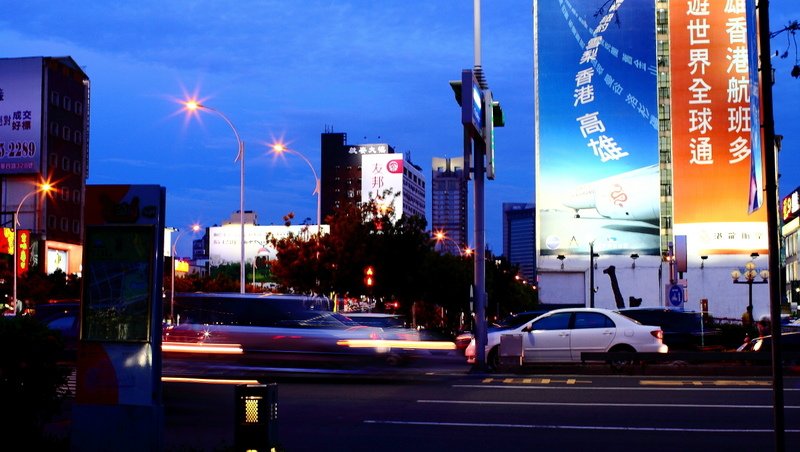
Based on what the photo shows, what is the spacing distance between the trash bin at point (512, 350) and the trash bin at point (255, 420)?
15491 mm

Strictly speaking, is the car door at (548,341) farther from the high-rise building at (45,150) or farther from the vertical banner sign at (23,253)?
the high-rise building at (45,150)

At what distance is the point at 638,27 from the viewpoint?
8525 cm

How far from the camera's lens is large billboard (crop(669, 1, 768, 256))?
82.8 m

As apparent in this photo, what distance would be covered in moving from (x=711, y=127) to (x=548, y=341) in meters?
63.7

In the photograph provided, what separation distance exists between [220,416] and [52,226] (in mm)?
75042

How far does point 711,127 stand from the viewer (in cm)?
8375

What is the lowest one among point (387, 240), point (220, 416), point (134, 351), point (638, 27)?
point (220, 416)

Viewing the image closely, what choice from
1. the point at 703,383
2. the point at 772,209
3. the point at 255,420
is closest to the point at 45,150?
the point at 703,383

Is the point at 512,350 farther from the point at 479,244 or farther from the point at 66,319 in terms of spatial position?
the point at 66,319

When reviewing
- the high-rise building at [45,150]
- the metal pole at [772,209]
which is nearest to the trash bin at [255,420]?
the metal pole at [772,209]

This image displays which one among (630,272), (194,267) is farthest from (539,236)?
(194,267)

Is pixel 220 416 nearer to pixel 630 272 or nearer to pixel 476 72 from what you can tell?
pixel 476 72

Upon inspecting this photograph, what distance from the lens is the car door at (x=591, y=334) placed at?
79.9ft

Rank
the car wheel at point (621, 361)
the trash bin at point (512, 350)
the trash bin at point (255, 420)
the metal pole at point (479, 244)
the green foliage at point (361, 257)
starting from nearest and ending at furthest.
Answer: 1. the trash bin at point (255, 420)
2. the car wheel at point (621, 361)
3. the trash bin at point (512, 350)
4. the metal pole at point (479, 244)
5. the green foliage at point (361, 257)
